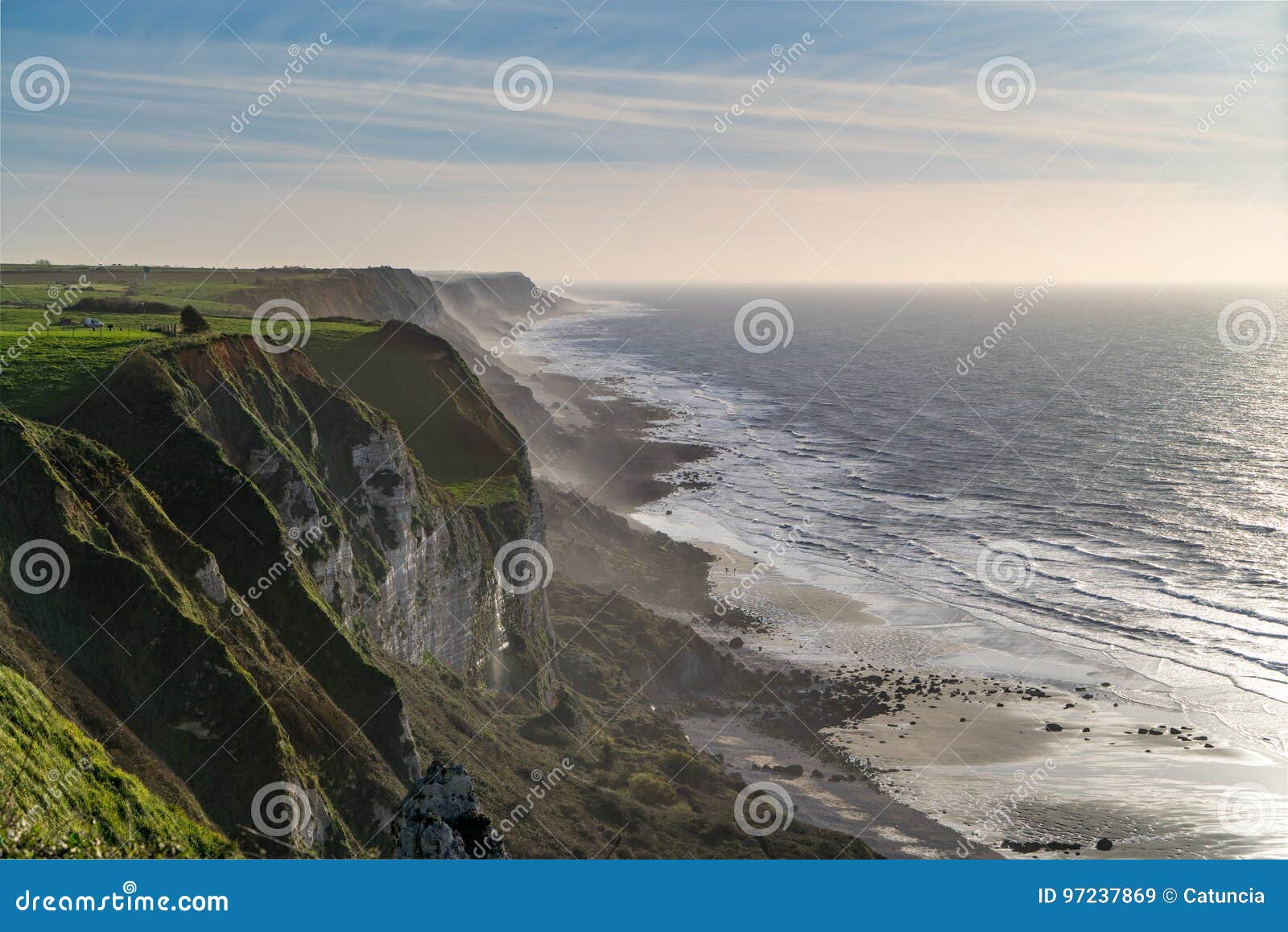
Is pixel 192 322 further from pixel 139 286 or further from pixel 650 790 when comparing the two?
pixel 139 286

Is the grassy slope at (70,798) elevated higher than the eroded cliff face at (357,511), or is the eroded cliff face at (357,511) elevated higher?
the eroded cliff face at (357,511)

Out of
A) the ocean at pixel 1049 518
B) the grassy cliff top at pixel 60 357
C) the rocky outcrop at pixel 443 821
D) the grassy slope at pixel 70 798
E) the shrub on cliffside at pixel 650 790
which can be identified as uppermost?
the ocean at pixel 1049 518

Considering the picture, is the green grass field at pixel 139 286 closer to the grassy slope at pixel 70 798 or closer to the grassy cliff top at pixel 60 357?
the grassy cliff top at pixel 60 357

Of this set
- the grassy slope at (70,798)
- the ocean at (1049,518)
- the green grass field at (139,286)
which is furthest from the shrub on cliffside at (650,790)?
the green grass field at (139,286)

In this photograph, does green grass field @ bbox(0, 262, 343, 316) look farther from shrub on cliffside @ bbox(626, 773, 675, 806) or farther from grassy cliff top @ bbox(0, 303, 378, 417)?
shrub on cliffside @ bbox(626, 773, 675, 806)

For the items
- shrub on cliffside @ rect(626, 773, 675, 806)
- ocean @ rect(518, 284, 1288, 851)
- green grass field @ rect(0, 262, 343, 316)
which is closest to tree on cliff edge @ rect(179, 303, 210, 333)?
green grass field @ rect(0, 262, 343, 316)

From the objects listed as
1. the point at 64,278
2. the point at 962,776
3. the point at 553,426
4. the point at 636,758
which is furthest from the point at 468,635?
the point at 553,426
